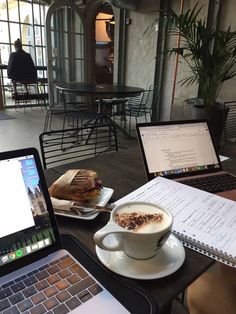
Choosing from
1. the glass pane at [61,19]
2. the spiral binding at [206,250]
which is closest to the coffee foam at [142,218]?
the spiral binding at [206,250]

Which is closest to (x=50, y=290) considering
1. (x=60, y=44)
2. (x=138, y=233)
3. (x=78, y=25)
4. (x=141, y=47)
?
(x=138, y=233)

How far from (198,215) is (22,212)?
0.46 meters

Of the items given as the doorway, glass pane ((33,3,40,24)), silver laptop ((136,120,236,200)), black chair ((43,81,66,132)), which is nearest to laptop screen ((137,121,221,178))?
silver laptop ((136,120,236,200))

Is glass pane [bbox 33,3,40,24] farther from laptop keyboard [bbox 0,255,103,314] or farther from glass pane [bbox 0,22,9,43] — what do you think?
laptop keyboard [bbox 0,255,103,314]

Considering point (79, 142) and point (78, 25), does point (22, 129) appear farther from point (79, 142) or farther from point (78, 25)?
point (79, 142)

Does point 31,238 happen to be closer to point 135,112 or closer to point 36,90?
point 135,112

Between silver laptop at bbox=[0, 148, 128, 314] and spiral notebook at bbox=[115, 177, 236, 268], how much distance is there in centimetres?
26

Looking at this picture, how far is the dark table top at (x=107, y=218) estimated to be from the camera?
1.74 feet

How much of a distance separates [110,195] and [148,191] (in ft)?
0.42

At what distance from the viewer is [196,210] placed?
77cm

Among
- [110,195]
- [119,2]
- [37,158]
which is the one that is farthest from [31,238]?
[119,2]

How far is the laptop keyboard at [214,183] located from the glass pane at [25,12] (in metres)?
6.90

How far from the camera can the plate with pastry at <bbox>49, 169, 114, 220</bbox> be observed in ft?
2.46

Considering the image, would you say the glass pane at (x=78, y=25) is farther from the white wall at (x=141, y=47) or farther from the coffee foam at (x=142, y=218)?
the coffee foam at (x=142, y=218)
